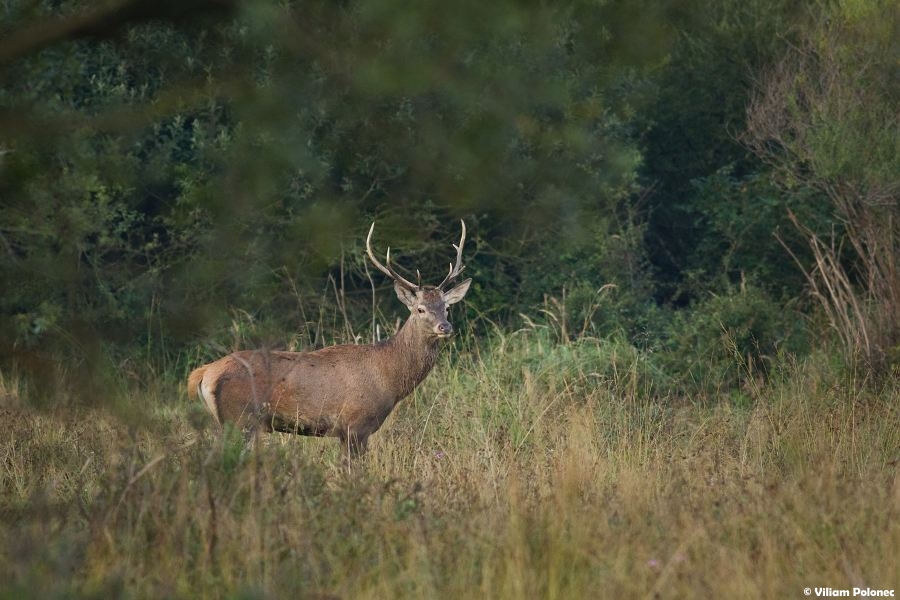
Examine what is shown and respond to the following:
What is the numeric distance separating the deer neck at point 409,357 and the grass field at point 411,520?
5.36 feet

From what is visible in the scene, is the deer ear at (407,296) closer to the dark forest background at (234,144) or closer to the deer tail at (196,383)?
the deer tail at (196,383)

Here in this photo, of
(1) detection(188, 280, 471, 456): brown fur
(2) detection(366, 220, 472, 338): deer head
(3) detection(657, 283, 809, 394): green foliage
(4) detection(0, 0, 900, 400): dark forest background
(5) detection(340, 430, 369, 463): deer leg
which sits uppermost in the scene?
(4) detection(0, 0, 900, 400): dark forest background

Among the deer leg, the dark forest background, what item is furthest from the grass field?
the deer leg

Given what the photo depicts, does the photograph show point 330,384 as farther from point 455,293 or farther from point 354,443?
point 455,293

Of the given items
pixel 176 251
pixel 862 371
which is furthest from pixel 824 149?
pixel 176 251

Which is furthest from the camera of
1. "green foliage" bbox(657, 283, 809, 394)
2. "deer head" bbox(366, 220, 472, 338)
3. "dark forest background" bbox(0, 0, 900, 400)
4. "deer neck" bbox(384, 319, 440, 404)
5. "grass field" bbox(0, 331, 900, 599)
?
"green foliage" bbox(657, 283, 809, 394)

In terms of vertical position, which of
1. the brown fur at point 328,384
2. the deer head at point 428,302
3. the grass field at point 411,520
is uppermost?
the grass field at point 411,520

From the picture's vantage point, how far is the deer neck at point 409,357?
8797 mm

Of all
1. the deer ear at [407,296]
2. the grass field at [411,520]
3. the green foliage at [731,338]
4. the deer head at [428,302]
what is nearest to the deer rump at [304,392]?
the deer head at [428,302]

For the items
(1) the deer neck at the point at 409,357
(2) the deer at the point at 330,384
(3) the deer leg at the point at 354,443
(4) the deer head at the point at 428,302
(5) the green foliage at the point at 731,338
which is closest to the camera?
(3) the deer leg at the point at 354,443

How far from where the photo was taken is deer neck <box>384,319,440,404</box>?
880 centimetres

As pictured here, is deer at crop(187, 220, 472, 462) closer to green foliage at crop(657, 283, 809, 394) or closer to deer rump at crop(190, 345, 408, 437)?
deer rump at crop(190, 345, 408, 437)

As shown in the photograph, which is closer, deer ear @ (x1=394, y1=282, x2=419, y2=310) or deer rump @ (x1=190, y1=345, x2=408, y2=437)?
deer rump @ (x1=190, y1=345, x2=408, y2=437)

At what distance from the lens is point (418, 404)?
9695 millimetres
